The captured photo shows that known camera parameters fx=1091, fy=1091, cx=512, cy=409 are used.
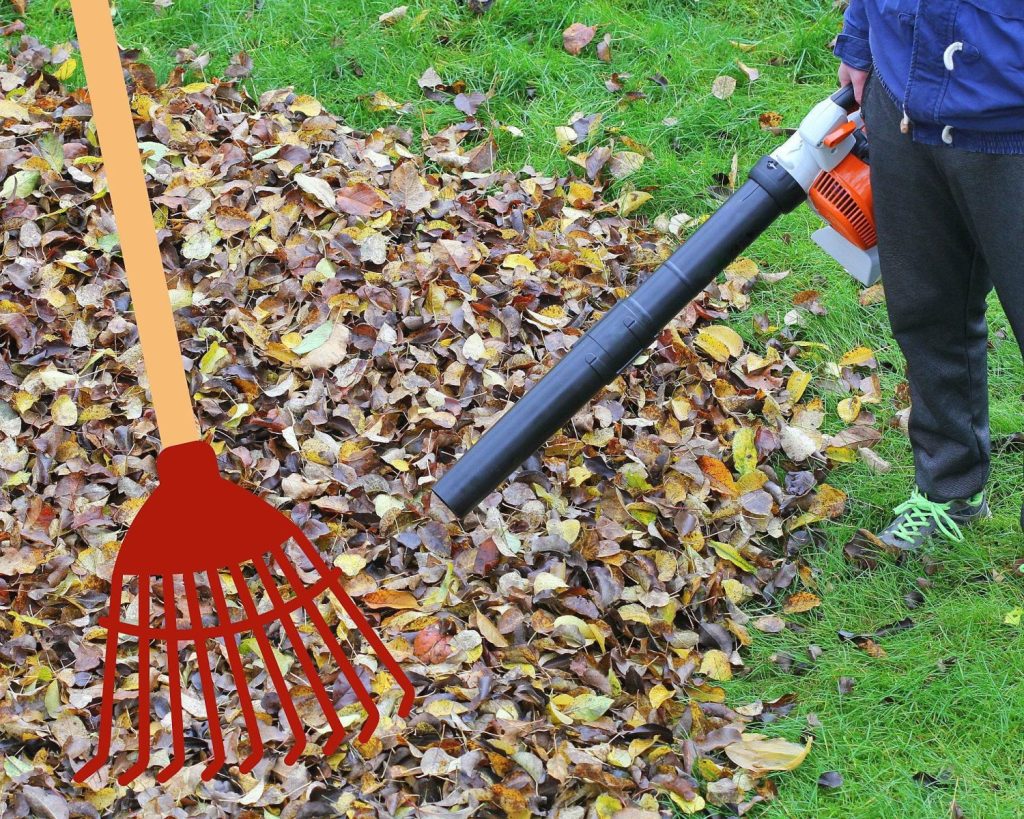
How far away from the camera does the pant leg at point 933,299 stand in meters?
2.09

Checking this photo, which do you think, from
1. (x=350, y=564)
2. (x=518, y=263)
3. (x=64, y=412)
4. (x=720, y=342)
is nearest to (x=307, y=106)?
(x=518, y=263)

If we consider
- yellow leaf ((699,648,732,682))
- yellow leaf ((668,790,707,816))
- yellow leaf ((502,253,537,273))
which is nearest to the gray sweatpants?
yellow leaf ((699,648,732,682))

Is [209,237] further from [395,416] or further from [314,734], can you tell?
[314,734]

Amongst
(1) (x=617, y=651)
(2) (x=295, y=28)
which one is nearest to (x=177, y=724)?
(1) (x=617, y=651)

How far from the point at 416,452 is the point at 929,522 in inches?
50.7

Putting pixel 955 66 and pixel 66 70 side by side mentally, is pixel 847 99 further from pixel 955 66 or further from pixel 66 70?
pixel 66 70

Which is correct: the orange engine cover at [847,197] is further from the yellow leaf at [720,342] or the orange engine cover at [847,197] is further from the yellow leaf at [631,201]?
the yellow leaf at [631,201]

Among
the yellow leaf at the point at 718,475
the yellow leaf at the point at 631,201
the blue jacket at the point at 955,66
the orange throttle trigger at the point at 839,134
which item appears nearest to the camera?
the blue jacket at the point at 955,66

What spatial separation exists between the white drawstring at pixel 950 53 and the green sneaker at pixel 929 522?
1209 millimetres

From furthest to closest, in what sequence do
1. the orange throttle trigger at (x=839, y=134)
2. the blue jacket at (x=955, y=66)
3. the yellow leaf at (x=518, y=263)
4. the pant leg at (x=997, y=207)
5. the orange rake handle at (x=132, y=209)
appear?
the yellow leaf at (x=518, y=263)
the orange throttle trigger at (x=839, y=134)
the pant leg at (x=997, y=207)
the blue jacket at (x=955, y=66)
the orange rake handle at (x=132, y=209)

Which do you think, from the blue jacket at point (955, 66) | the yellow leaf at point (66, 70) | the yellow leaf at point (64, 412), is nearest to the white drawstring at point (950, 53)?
the blue jacket at point (955, 66)

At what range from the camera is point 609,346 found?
81.2 inches

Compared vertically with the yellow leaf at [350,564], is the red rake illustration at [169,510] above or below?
above

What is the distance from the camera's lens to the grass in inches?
91.8
